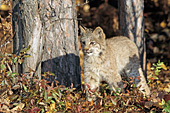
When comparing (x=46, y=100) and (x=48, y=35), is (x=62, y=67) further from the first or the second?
(x=46, y=100)

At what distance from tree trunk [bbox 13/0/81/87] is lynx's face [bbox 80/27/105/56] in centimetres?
30

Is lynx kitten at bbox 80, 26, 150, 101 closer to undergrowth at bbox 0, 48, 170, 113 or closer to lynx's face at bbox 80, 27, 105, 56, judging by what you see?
lynx's face at bbox 80, 27, 105, 56

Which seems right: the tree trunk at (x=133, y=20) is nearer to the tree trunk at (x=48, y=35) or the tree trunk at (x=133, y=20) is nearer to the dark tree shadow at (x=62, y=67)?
the tree trunk at (x=48, y=35)

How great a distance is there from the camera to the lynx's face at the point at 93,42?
15.9ft

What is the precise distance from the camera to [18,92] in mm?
4758

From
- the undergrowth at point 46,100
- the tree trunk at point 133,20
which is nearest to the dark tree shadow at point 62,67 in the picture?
the undergrowth at point 46,100

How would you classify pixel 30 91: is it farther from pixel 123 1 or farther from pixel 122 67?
pixel 123 1

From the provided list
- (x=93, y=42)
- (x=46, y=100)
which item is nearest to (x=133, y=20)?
(x=93, y=42)

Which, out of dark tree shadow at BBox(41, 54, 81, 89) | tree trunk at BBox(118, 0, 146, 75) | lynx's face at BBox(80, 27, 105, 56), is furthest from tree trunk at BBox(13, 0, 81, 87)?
tree trunk at BBox(118, 0, 146, 75)

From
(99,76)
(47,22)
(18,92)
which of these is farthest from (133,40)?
(18,92)

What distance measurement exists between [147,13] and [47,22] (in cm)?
595

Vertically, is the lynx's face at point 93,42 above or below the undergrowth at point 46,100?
above

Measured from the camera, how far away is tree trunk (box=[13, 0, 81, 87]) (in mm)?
4781

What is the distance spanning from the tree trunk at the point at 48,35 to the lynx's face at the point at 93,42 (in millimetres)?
300
